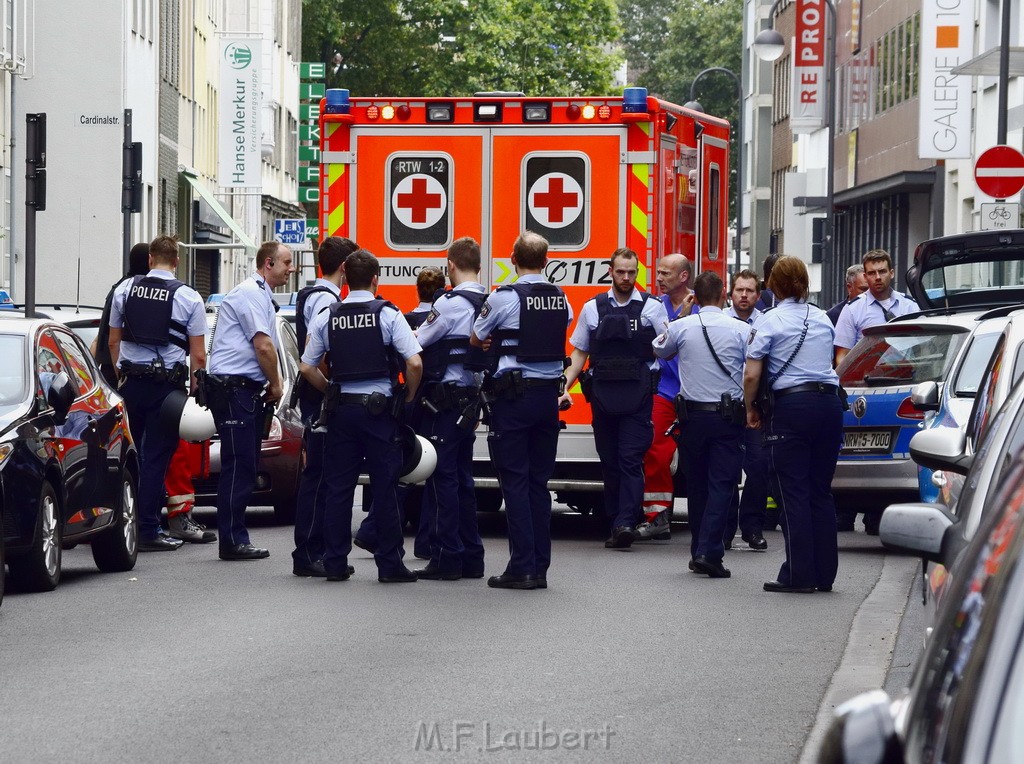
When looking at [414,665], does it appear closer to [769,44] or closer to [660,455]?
[660,455]

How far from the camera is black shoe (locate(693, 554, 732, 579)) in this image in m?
11.9

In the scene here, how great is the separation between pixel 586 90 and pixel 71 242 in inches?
1224

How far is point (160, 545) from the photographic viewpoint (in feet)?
44.2

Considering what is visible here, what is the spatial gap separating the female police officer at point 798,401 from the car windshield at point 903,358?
102 inches

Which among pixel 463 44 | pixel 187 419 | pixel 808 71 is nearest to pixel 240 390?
pixel 187 419

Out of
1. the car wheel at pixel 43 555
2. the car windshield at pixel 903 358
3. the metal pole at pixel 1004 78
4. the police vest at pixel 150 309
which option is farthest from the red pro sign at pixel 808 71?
the car wheel at pixel 43 555

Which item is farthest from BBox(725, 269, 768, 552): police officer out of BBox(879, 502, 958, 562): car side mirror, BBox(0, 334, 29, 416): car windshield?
A: BBox(879, 502, 958, 562): car side mirror

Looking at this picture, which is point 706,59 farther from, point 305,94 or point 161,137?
point 161,137

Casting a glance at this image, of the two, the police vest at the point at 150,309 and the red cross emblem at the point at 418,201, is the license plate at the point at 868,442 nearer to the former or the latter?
the red cross emblem at the point at 418,201

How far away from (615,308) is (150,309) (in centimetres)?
287

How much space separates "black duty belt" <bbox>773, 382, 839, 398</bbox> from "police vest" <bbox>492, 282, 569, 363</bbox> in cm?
118

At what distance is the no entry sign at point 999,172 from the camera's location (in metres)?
21.0

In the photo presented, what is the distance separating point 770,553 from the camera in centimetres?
1374

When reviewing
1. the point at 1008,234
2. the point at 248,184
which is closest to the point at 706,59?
the point at 248,184
